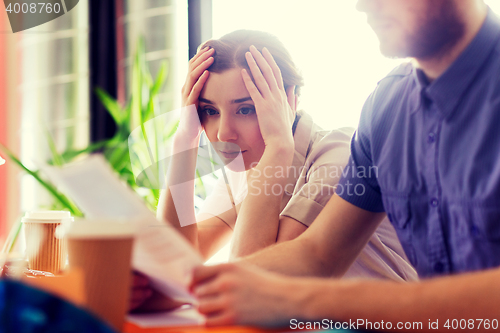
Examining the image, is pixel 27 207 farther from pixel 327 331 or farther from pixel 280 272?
pixel 327 331

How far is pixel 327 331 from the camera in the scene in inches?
17.3

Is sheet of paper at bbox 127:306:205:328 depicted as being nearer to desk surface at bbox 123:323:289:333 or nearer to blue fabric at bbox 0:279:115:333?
desk surface at bbox 123:323:289:333

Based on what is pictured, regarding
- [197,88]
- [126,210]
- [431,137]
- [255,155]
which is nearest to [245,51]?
[197,88]

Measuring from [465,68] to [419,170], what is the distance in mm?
208

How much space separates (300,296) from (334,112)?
1.49 metres

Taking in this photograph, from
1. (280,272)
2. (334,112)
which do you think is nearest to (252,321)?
(280,272)

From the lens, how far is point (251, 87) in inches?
51.6

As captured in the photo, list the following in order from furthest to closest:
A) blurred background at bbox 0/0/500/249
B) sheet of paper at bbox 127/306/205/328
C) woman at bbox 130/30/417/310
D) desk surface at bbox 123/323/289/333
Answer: blurred background at bbox 0/0/500/249
woman at bbox 130/30/417/310
sheet of paper at bbox 127/306/205/328
desk surface at bbox 123/323/289/333

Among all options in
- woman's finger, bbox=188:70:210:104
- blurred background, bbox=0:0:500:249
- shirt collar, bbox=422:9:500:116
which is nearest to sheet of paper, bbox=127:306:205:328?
shirt collar, bbox=422:9:500:116

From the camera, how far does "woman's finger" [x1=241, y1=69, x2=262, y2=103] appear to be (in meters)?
1.30

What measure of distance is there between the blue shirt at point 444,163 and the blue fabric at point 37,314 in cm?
65

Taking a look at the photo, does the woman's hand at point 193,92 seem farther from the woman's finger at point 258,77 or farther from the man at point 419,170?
the man at point 419,170

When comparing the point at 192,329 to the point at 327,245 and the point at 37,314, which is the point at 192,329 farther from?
the point at 327,245

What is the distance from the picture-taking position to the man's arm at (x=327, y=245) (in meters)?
0.80
